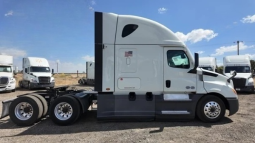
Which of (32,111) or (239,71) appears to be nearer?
(32,111)

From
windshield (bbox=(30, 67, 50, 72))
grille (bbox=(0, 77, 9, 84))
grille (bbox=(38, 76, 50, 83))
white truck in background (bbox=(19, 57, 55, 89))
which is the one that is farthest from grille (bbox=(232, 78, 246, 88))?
grille (bbox=(0, 77, 9, 84))

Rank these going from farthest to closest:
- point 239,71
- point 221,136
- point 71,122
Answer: point 239,71 < point 71,122 < point 221,136

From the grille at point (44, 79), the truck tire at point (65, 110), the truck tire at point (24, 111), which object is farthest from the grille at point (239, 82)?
the grille at point (44, 79)

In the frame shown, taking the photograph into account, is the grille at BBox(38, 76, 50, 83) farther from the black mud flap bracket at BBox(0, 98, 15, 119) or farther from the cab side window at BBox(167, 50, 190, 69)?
the cab side window at BBox(167, 50, 190, 69)

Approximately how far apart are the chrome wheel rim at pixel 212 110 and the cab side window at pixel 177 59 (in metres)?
1.51

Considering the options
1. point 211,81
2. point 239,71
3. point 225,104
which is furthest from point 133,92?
point 239,71

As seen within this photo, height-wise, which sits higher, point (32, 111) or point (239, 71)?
point (239, 71)

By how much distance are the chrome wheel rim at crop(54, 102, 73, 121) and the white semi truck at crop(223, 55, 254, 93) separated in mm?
14271

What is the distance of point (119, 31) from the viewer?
23.9 ft

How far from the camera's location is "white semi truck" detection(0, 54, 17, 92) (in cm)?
1932

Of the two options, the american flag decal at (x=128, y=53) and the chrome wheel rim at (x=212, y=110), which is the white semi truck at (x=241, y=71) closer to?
the chrome wheel rim at (x=212, y=110)

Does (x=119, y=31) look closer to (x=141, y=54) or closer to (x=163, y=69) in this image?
(x=141, y=54)

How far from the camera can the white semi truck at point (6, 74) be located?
63.4 feet

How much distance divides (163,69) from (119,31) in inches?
78.7
